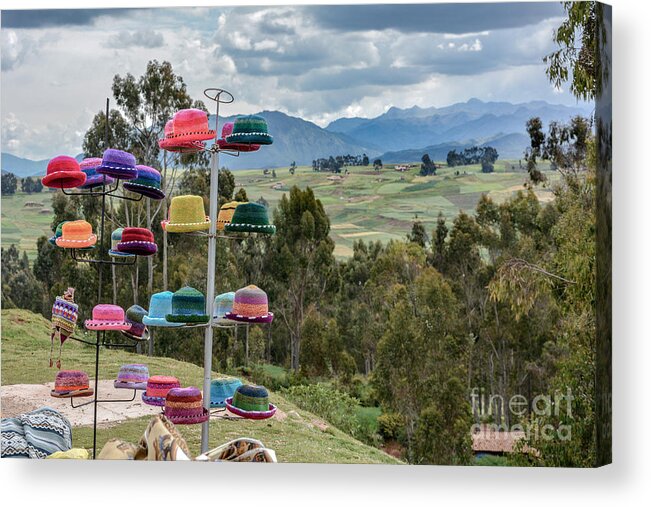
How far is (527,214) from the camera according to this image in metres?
7.94

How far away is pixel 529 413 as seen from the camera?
6578 millimetres

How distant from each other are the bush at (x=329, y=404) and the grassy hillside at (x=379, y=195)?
1407 millimetres

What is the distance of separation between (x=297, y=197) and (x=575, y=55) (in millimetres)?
3396

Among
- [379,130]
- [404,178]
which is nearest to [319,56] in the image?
[379,130]

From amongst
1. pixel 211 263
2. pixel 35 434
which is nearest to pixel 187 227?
pixel 211 263

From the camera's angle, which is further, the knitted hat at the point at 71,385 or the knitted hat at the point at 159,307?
the knitted hat at the point at 71,385

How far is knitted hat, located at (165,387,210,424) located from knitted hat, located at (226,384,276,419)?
221mm

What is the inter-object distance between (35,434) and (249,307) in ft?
6.40

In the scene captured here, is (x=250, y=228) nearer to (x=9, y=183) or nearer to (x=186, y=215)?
(x=186, y=215)

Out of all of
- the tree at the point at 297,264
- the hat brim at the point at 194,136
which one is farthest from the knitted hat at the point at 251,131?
the tree at the point at 297,264

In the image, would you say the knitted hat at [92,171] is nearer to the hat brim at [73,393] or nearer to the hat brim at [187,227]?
the hat brim at [187,227]

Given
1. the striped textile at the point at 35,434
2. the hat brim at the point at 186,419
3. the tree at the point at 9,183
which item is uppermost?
the tree at the point at 9,183

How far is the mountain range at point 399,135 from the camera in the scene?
24.3 feet

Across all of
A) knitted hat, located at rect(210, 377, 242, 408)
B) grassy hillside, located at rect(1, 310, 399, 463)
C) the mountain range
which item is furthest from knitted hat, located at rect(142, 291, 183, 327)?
the mountain range
